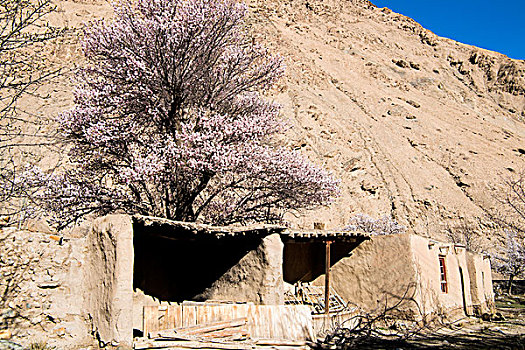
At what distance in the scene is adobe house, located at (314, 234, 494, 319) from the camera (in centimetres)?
1292

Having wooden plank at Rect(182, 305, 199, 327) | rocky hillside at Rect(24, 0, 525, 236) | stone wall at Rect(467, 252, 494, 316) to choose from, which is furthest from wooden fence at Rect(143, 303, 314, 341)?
rocky hillside at Rect(24, 0, 525, 236)

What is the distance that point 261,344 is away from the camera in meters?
8.81

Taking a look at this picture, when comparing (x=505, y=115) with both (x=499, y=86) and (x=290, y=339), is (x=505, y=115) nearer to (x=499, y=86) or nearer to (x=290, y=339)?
(x=499, y=86)

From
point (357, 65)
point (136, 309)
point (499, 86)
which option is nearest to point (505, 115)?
point (499, 86)

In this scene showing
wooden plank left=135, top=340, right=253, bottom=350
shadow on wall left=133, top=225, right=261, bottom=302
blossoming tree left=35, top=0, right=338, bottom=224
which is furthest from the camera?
blossoming tree left=35, top=0, right=338, bottom=224

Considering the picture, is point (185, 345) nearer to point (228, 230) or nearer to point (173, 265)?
point (228, 230)

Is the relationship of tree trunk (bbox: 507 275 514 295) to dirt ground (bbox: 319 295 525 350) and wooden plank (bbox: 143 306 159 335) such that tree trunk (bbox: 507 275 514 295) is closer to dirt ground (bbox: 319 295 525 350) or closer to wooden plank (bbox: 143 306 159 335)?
dirt ground (bbox: 319 295 525 350)

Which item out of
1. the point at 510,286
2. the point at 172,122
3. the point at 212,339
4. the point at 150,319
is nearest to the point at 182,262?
the point at 150,319

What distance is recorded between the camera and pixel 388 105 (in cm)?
4438

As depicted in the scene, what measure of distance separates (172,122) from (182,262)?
16.9 feet

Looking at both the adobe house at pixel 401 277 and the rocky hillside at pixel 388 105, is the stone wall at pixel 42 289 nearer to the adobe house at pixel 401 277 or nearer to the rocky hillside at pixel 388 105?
the adobe house at pixel 401 277

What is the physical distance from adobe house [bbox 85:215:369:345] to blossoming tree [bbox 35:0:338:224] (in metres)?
2.45

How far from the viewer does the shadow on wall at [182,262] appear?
35.3ft

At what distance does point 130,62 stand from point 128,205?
4308 millimetres
